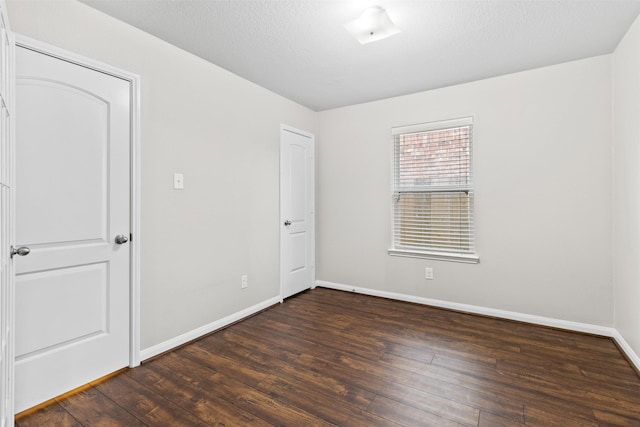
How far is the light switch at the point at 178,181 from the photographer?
2.59m

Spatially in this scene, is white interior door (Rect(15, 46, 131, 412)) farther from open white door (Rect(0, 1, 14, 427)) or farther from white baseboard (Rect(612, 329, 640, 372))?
white baseboard (Rect(612, 329, 640, 372))

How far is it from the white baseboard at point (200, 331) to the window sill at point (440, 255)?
5.23 ft

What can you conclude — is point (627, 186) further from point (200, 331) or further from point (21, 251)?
point (21, 251)

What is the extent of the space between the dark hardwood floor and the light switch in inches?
52.1

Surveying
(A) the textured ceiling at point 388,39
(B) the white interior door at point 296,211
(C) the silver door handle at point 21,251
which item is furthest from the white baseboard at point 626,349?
(C) the silver door handle at point 21,251

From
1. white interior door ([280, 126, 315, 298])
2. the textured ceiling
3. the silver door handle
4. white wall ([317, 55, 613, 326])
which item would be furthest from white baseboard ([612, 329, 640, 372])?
the silver door handle

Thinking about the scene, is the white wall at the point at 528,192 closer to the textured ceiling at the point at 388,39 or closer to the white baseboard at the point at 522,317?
the white baseboard at the point at 522,317

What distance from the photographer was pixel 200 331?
9.23 ft

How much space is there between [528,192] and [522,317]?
1.24 meters

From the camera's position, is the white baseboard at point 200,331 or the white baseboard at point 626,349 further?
the white baseboard at point 200,331

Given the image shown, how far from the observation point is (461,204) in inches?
136

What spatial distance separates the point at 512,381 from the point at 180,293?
2.55 meters

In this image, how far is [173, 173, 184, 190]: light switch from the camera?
8.49 feet

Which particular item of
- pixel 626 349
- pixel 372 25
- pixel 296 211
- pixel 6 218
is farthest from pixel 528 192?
pixel 6 218
